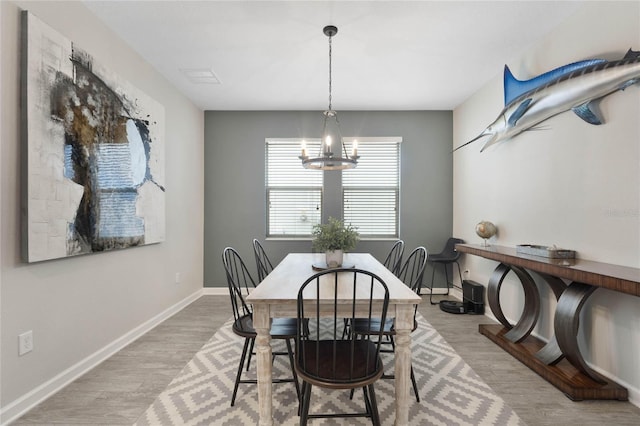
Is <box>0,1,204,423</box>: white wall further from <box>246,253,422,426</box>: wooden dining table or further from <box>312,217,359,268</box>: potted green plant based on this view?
<box>312,217,359,268</box>: potted green plant

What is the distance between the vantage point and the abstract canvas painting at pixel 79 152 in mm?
1728

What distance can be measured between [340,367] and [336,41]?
252 cm

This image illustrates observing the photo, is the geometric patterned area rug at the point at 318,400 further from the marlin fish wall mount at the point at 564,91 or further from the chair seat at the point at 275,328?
the marlin fish wall mount at the point at 564,91

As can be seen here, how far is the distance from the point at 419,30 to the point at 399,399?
8.71 ft

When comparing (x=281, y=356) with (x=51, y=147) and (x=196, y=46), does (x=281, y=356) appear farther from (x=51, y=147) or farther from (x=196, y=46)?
(x=196, y=46)

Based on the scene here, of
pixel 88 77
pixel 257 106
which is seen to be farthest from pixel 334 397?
pixel 257 106

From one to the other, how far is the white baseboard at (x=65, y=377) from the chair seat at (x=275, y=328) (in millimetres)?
1194

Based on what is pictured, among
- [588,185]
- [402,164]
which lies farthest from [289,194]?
[588,185]

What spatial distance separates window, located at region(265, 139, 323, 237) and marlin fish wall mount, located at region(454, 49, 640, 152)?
2448mm

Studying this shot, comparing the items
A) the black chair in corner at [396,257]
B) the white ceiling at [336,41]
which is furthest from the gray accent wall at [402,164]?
the black chair in corner at [396,257]

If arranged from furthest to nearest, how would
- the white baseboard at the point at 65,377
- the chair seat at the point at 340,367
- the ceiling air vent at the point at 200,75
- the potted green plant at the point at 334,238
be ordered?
the ceiling air vent at the point at 200,75 → the potted green plant at the point at 334,238 → the white baseboard at the point at 65,377 → the chair seat at the point at 340,367

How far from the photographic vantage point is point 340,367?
56.6 inches

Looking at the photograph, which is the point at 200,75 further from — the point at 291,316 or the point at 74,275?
the point at 291,316

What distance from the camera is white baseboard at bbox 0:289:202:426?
5.43 feet
